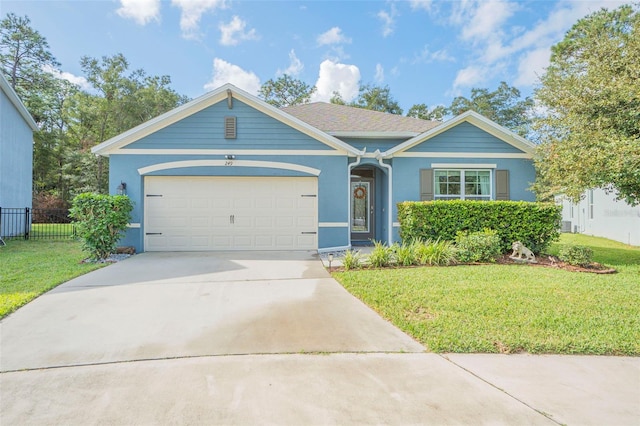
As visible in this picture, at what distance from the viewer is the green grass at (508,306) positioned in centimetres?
346

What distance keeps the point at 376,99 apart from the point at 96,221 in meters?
27.0

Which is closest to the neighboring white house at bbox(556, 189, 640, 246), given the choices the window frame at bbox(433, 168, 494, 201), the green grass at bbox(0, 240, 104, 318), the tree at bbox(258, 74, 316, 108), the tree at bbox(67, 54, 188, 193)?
the window frame at bbox(433, 168, 494, 201)

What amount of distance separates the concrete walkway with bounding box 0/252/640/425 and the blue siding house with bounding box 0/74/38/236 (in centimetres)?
1105

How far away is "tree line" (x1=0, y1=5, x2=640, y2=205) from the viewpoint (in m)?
7.56

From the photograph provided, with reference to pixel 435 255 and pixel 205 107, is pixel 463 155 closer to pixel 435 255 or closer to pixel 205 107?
pixel 435 255

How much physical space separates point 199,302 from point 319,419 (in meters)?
3.24

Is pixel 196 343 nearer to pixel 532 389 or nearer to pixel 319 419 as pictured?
pixel 319 419

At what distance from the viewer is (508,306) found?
4547 millimetres

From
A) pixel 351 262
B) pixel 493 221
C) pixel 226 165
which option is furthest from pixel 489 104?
pixel 351 262

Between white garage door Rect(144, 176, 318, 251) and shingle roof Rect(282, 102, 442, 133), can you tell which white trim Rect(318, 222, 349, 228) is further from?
shingle roof Rect(282, 102, 442, 133)

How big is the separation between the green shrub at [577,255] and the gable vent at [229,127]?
9.49 m

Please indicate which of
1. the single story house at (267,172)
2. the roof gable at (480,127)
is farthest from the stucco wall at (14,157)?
the roof gable at (480,127)

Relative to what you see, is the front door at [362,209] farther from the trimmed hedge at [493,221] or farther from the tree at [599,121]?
the tree at [599,121]

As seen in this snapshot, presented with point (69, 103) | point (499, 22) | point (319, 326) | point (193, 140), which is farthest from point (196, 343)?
point (69, 103)
